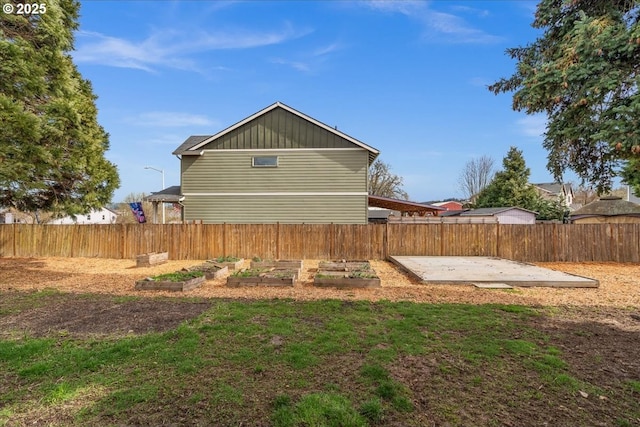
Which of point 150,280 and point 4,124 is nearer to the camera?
point 4,124

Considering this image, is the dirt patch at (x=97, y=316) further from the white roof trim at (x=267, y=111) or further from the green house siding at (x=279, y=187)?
the white roof trim at (x=267, y=111)

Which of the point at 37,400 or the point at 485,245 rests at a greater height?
the point at 485,245

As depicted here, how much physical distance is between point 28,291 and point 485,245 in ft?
47.3

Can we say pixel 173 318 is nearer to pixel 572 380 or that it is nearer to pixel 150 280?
pixel 150 280

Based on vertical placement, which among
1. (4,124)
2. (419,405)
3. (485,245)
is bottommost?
(419,405)

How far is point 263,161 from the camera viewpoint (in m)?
15.9

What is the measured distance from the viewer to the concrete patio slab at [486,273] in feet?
26.8

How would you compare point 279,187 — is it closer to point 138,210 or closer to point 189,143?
point 189,143

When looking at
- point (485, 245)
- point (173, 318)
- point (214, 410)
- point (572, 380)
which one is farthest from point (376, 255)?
point (214, 410)

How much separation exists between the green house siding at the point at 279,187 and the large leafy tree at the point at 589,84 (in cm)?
1054

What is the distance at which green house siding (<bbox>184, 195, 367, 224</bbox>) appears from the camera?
15.6 meters

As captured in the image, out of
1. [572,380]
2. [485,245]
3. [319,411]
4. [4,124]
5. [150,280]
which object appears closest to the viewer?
[319,411]

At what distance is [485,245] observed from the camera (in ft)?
44.2

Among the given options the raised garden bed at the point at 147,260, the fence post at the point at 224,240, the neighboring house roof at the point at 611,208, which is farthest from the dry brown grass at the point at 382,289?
the neighboring house roof at the point at 611,208
